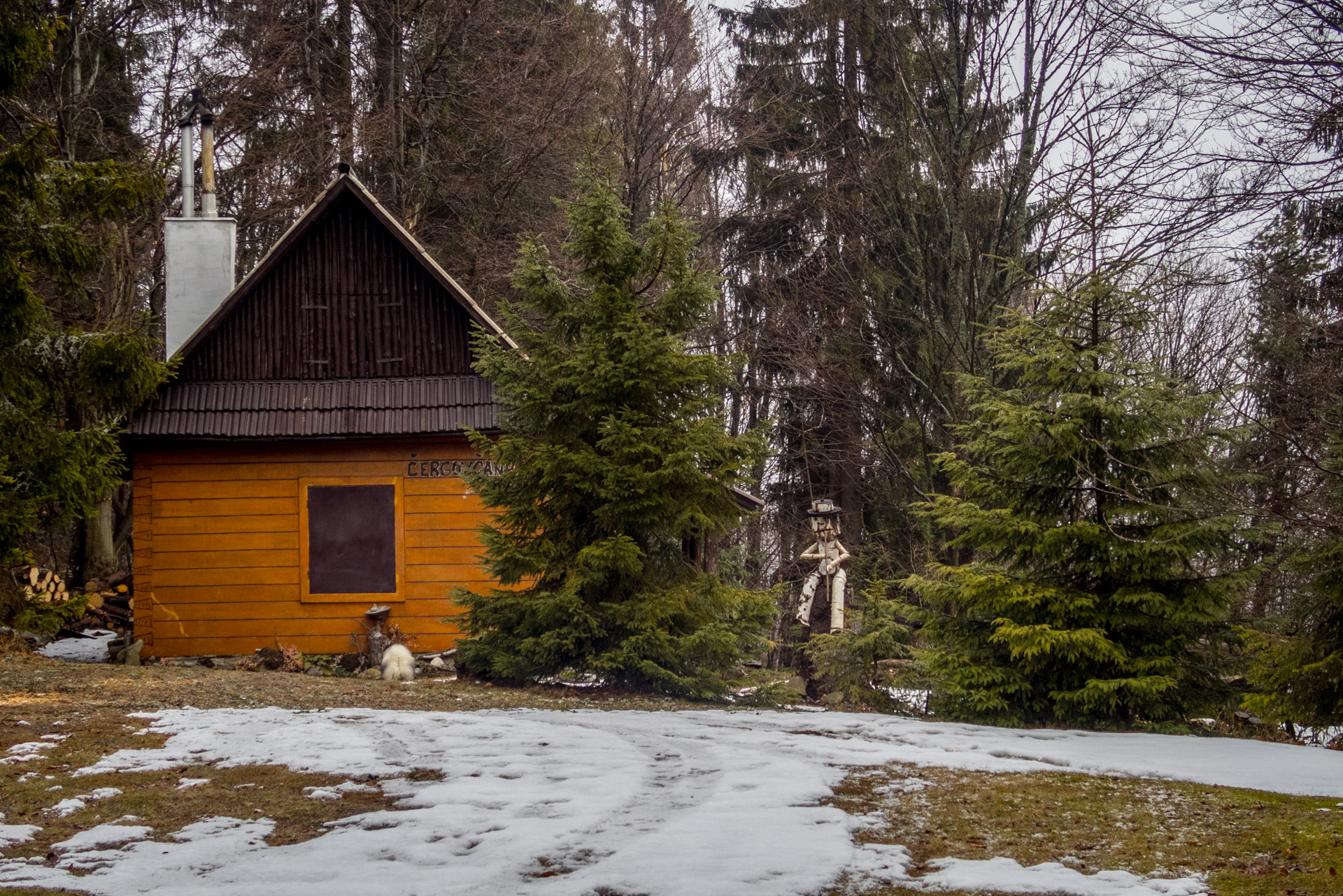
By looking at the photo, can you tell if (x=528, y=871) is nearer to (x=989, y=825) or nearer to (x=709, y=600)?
(x=989, y=825)

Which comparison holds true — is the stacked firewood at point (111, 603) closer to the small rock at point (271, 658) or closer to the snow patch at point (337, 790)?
the small rock at point (271, 658)

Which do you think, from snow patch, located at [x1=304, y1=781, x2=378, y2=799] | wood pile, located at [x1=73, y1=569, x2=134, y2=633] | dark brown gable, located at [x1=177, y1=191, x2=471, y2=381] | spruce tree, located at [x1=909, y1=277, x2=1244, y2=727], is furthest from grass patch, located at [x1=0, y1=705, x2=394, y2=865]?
wood pile, located at [x1=73, y1=569, x2=134, y2=633]

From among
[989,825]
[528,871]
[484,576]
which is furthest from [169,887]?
[484,576]

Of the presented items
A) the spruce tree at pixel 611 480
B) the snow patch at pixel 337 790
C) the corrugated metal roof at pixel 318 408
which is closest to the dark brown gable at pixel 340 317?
the corrugated metal roof at pixel 318 408

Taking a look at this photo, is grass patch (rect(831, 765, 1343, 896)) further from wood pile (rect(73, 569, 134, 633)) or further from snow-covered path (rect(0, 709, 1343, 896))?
wood pile (rect(73, 569, 134, 633))

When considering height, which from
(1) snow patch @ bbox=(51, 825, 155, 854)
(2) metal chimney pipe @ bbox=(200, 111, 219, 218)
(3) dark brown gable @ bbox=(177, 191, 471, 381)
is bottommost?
(1) snow patch @ bbox=(51, 825, 155, 854)

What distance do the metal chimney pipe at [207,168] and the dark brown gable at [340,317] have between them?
6.88 feet

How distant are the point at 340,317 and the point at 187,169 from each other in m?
4.00

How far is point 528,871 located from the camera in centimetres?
384

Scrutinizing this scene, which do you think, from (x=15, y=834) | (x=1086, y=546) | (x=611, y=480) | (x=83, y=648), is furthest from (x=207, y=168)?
(x=1086, y=546)

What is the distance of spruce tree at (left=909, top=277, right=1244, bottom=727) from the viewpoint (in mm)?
7441

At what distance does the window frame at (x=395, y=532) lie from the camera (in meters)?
12.9

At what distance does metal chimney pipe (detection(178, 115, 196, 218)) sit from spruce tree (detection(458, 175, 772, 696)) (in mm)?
8116

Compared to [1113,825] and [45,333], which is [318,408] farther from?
[1113,825]
